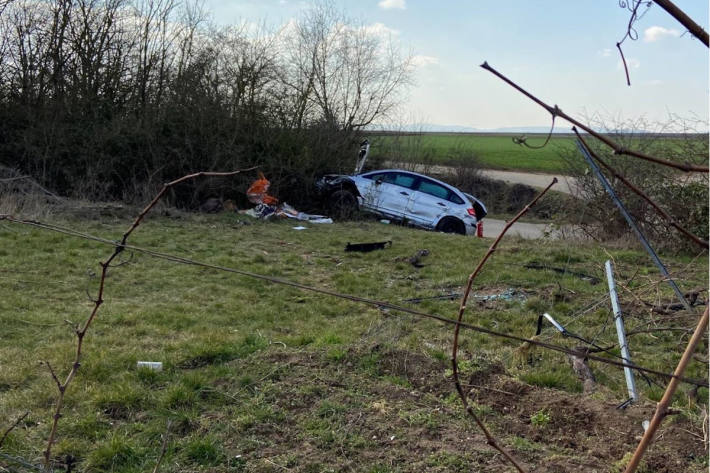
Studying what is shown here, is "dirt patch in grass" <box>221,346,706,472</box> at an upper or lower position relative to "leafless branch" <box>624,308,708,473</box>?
lower

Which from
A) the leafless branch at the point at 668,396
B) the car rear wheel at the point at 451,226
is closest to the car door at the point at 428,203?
the car rear wheel at the point at 451,226

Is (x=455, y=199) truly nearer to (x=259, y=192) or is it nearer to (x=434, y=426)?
(x=259, y=192)

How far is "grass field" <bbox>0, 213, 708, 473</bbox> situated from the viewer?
119 inches

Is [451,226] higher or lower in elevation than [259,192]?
lower

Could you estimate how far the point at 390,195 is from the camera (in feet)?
47.5

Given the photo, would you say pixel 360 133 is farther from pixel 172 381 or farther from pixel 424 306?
pixel 172 381

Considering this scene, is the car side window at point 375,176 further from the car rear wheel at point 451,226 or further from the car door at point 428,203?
the car rear wheel at point 451,226

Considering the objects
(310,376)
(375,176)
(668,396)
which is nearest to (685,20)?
(668,396)

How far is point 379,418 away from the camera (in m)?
3.33

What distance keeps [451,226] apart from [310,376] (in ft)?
35.4

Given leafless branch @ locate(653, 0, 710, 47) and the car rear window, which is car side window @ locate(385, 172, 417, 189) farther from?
leafless branch @ locate(653, 0, 710, 47)

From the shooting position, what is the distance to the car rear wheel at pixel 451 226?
14.3 m

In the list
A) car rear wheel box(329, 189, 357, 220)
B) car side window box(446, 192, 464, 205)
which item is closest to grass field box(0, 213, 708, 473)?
car side window box(446, 192, 464, 205)

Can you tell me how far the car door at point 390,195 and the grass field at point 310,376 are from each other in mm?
6356
